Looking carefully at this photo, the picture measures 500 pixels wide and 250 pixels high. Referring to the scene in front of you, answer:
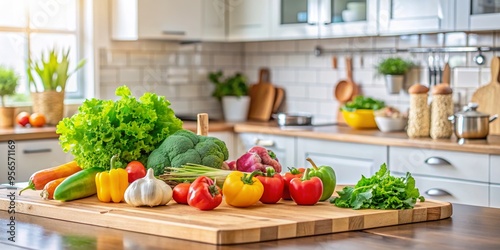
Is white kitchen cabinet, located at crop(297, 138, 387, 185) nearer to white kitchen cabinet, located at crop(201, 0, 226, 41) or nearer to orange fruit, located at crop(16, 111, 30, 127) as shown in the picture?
white kitchen cabinet, located at crop(201, 0, 226, 41)

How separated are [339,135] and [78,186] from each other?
2.42m

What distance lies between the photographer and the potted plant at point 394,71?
5438mm

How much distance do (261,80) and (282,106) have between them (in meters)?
0.27

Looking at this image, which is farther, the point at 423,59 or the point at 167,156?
the point at 423,59

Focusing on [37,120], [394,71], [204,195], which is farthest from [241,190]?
[394,71]

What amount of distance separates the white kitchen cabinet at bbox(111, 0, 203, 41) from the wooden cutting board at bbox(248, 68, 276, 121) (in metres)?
0.73

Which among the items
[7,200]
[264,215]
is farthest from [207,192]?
[7,200]

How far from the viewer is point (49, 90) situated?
542cm

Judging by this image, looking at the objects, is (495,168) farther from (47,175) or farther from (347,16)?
(47,175)

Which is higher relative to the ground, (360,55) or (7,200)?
(360,55)

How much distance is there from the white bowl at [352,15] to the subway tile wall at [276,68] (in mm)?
410

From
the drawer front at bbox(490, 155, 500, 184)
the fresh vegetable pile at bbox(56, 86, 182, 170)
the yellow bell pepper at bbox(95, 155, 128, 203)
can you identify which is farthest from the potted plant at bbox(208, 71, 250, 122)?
the yellow bell pepper at bbox(95, 155, 128, 203)

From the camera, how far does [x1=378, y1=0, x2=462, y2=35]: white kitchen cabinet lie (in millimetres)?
4805

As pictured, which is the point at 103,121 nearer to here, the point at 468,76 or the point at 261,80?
the point at 468,76
